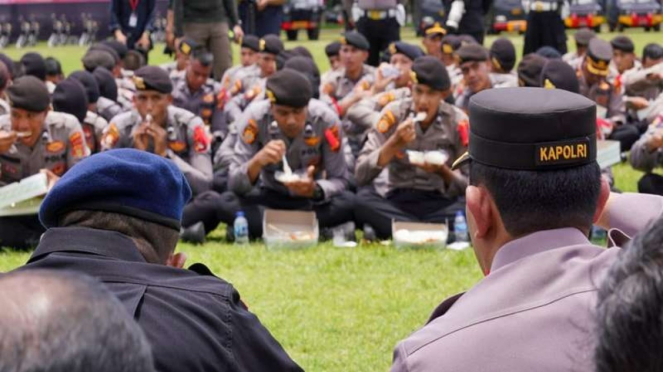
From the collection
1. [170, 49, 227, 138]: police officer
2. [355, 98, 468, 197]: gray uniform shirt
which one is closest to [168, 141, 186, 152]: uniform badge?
[355, 98, 468, 197]: gray uniform shirt

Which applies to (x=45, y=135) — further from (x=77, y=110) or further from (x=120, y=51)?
(x=120, y=51)

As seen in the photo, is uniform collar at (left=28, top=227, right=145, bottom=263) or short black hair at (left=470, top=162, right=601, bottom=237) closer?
short black hair at (left=470, top=162, right=601, bottom=237)

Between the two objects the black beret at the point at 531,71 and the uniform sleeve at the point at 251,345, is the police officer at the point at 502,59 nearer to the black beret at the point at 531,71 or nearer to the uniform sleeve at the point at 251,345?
the black beret at the point at 531,71

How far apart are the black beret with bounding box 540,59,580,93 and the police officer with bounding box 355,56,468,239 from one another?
2.12 feet

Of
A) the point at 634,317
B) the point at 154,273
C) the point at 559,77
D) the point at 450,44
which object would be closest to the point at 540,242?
the point at 154,273

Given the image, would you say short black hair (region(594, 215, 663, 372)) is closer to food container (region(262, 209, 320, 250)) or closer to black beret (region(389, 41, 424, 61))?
food container (region(262, 209, 320, 250))

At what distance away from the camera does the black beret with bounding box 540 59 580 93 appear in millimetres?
7656

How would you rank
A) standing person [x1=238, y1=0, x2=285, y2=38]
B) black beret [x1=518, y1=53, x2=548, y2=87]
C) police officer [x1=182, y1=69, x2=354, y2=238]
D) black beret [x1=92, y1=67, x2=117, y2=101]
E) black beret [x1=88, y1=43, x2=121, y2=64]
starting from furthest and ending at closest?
1. standing person [x1=238, y1=0, x2=285, y2=38]
2. black beret [x1=88, y1=43, x2=121, y2=64]
3. black beret [x1=92, y1=67, x2=117, y2=101]
4. black beret [x1=518, y1=53, x2=548, y2=87]
5. police officer [x1=182, y1=69, x2=354, y2=238]

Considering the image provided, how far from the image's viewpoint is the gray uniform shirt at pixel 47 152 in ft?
24.1

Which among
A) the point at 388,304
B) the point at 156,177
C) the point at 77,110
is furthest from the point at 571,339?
the point at 77,110

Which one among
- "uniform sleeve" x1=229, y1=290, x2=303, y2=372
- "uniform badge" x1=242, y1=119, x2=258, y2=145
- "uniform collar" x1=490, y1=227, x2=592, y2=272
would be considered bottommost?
"uniform badge" x1=242, y1=119, x2=258, y2=145

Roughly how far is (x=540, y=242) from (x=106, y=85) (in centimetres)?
816

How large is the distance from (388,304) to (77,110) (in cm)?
355

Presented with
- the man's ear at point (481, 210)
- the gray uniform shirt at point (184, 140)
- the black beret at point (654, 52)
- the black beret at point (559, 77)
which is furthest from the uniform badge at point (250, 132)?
the black beret at point (654, 52)
